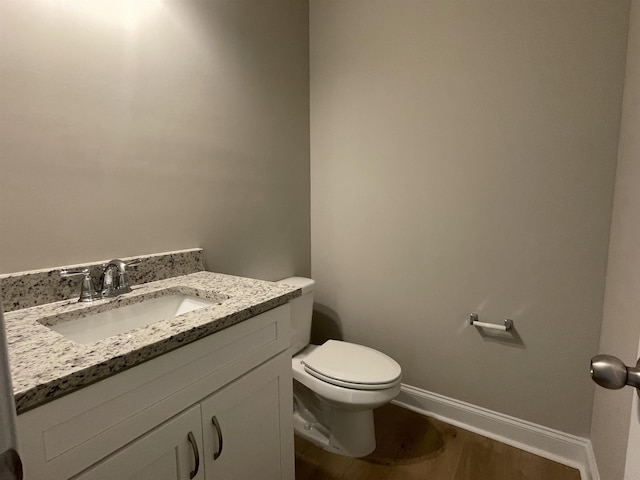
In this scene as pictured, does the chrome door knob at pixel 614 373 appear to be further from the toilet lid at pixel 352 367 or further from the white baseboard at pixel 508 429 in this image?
the white baseboard at pixel 508 429

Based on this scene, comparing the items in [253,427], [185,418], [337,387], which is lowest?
[337,387]

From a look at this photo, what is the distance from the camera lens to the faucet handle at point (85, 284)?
1069 millimetres

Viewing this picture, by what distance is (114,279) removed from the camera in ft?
3.71

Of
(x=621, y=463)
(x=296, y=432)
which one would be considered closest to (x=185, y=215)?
(x=296, y=432)

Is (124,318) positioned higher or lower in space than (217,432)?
higher

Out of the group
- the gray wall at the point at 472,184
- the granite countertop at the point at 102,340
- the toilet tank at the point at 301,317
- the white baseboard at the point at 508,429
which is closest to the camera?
the granite countertop at the point at 102,340

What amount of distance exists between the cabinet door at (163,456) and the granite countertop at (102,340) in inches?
7.2

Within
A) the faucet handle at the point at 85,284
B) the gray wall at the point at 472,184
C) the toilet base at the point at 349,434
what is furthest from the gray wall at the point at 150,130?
the toilet base at the point at 349,434

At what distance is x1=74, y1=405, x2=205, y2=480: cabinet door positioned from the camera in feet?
2.33

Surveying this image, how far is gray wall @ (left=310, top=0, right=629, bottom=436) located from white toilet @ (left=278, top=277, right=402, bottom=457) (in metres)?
0.39

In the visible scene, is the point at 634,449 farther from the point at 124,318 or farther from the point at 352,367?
the point at 124,318

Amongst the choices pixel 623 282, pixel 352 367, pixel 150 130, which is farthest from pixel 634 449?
pixel 150 130

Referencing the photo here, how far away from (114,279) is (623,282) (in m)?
1.66

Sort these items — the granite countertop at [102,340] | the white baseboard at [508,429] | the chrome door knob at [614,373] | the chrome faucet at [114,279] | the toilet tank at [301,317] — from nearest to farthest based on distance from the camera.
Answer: the chrome door knob at [614,373] < the granite countertop at [102,340] < the chrome faucet at [114,279] < the white baseboard at [508,429] < the toilet tank at [301,317]
